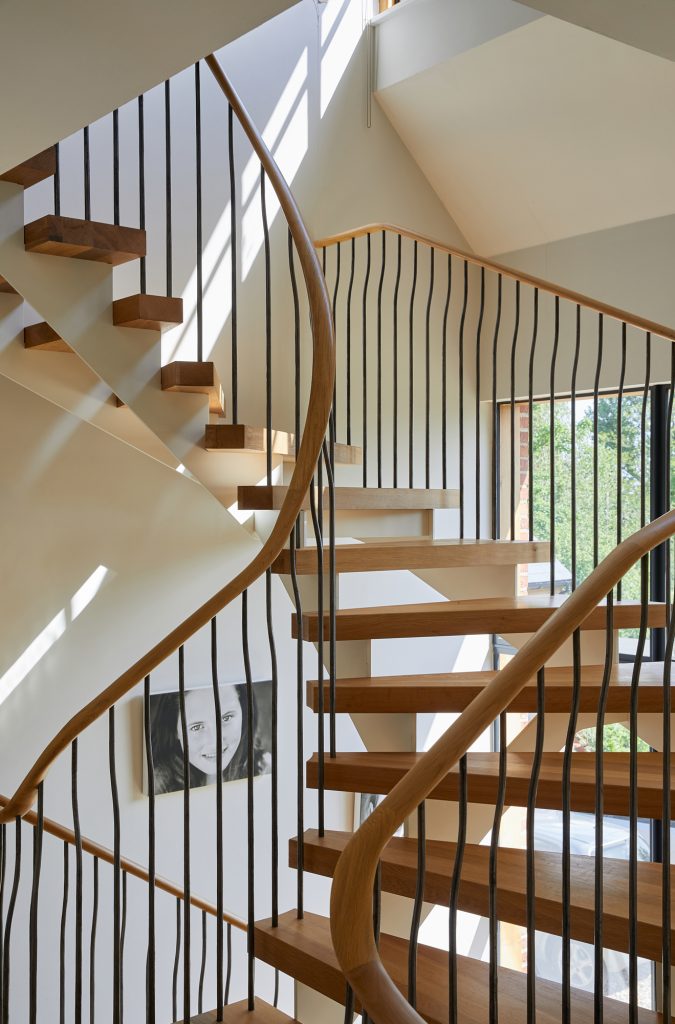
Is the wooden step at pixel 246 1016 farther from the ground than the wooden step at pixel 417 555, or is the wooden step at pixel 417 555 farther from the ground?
the wooden step at pixel 417 555

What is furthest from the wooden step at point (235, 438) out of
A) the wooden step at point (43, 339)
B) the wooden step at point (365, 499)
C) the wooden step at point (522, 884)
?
the wooden step at point (522, 884)

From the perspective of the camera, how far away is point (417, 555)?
3.16 m

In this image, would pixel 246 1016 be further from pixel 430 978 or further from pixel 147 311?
pixel 147 311

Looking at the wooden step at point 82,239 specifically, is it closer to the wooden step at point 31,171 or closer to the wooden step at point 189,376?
the wooden step at point 31,171

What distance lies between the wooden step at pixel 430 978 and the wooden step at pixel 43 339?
2324 millimetres

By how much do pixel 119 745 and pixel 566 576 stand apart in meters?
2.99

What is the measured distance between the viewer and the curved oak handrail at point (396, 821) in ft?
4.83

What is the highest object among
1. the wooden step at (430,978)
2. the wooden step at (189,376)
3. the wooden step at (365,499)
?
the wooden step at (189,376)

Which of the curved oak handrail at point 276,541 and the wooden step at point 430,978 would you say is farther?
the curved oak handrail at point 276,541

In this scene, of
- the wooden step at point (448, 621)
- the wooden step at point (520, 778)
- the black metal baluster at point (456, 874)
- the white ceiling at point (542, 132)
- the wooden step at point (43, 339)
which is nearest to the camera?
the black metal baluster at point (456, 874)

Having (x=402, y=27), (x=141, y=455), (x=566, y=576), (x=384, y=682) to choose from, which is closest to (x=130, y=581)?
(x=141, y=455)

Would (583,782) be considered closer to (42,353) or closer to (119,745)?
(119,745)

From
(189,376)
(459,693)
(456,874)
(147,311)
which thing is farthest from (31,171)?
(456,874)

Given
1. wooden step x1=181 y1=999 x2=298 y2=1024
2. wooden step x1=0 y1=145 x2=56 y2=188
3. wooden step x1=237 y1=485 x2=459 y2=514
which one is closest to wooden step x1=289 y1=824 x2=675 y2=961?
wooden step x1=181 y1=999 x2=298 y2=1024
